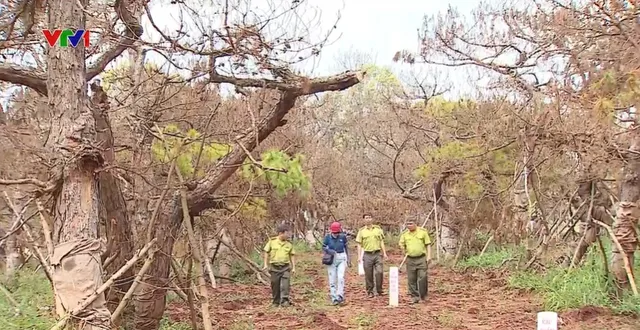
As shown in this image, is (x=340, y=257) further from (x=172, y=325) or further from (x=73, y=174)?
(x=73, y=174)

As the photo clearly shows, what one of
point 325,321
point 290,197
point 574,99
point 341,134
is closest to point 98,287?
point 325,321

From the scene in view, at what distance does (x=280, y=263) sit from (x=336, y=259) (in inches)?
38.9

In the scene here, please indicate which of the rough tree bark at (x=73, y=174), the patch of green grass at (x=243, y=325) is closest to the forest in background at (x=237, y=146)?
the rough tree bark at (x=73, y=174)

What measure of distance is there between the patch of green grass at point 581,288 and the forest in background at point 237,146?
0.34 ft

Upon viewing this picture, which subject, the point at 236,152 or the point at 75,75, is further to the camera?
the point at 236,152

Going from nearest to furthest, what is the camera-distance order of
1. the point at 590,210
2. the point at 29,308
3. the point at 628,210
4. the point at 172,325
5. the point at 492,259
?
1. the point at 29,308
2. the point at 628,210
3. the point at 172,325
4. the point at 590,210
5. the point at 492,259

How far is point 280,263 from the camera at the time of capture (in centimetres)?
1195

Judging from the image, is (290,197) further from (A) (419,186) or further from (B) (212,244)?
(A) (419,186)

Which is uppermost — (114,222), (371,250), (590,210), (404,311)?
(114,222)

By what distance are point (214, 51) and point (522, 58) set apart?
9.50m

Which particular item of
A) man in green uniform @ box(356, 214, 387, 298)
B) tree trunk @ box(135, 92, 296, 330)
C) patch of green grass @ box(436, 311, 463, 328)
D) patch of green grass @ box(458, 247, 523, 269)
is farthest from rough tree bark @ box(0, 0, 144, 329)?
patch of green grass @ box(458, 247, 523, 269)

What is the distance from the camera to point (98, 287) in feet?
15.2

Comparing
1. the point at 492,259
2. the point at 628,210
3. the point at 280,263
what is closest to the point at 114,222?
the point at 280,263

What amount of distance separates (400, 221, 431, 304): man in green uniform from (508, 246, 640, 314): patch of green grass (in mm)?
2057
